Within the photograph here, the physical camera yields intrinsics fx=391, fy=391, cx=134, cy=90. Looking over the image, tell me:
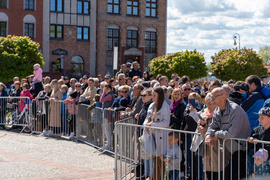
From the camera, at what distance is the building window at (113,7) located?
46.6 metres

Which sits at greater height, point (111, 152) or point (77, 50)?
point (77, 50)

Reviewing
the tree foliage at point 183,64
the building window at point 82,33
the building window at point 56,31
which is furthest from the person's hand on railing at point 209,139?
the building window at point 82,33

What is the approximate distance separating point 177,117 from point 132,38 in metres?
40.5

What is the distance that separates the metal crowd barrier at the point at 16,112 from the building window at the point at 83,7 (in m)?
30.6

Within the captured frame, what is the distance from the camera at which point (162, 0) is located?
164ft

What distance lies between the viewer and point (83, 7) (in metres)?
45.1

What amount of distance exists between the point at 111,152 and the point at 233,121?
5.58 meters

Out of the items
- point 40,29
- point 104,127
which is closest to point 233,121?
point 104,127

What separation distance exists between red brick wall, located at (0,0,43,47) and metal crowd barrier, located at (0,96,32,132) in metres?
27.8

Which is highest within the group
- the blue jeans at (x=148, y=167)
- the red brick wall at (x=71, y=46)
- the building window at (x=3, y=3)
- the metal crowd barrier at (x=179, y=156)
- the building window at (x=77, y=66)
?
the building window at (x=3, y=3)

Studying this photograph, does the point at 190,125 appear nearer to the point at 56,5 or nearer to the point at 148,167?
the point at 148,167

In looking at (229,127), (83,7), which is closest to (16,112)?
(229,127)

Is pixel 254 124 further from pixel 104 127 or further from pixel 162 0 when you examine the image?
pixel 162 0

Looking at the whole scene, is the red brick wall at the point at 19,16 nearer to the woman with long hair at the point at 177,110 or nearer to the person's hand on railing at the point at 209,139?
the woman with long hair at the point at 177,110
